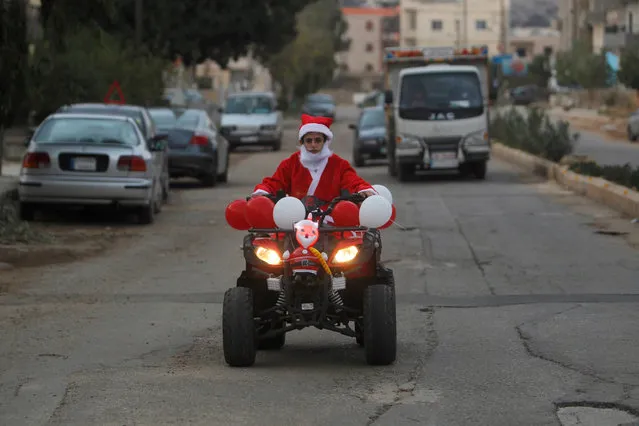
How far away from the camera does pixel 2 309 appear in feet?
40.2

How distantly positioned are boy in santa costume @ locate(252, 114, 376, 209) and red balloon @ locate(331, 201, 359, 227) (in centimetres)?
41

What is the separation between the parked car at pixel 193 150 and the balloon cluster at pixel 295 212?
60.6ft

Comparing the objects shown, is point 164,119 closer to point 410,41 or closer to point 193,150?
point 193,150

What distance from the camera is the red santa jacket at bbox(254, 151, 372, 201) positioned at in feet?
31.9

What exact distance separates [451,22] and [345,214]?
160232 mm

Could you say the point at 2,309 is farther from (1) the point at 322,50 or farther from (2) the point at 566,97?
(1) the point at 322,50

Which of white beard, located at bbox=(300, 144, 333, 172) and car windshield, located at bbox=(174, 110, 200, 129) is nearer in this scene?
white beard, located at bbox=(300, 144, 333, 172)

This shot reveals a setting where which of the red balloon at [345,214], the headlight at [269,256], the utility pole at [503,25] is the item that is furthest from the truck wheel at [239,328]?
the utility pole at [503,25]

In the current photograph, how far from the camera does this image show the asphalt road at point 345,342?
7859mm

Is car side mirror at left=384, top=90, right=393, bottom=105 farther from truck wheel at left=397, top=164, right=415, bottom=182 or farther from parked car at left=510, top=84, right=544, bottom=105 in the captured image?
parked car at left=510, top=84, right=544, bottom=105

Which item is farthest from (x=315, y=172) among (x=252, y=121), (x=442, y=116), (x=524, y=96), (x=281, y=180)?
(x=524, y=96)

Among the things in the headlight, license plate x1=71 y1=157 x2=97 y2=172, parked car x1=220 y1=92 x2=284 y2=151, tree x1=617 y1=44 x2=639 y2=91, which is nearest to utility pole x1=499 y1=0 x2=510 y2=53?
tree x1=617 y1=44 x2=639 y2=91

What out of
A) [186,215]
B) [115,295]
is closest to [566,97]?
[186,215]

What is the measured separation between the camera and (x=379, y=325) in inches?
356
